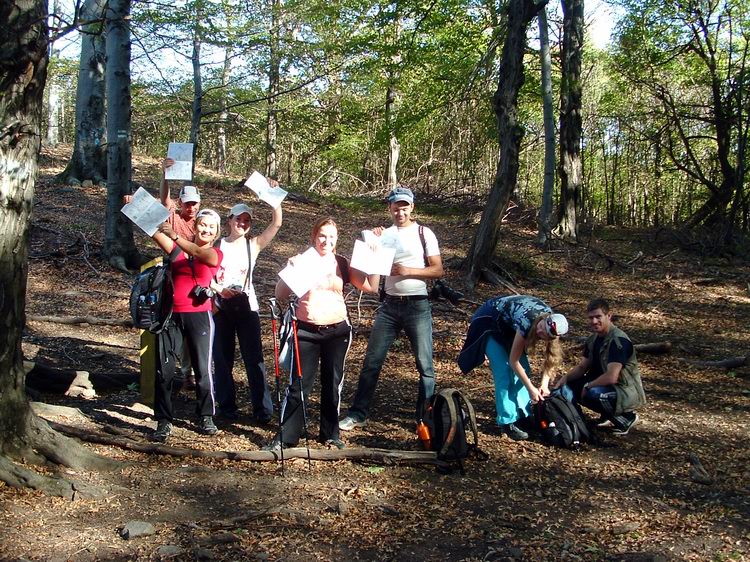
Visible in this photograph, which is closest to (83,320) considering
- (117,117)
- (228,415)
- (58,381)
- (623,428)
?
(58,381)

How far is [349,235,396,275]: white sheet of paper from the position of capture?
491 cm

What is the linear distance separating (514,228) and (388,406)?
37.9 ft

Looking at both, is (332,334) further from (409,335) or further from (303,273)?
(409,335)

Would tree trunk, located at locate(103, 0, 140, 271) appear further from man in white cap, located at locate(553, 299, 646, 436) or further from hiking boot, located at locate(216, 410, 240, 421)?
man in white cap, located at locate(553, 299, 646, 436)

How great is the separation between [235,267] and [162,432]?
1375 mm

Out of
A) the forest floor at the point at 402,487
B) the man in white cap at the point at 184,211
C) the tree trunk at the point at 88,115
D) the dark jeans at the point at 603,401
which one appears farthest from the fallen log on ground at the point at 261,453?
the tree trunk at the point at 88,115

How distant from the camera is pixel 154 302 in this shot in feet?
15.8

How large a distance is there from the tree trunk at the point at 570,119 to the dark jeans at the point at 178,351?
40.5ft

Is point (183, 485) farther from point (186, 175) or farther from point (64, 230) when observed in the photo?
point (64, 230)

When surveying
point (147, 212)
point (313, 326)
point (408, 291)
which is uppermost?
point (147, 212)

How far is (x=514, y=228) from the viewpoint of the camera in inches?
672

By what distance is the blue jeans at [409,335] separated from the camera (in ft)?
17.6

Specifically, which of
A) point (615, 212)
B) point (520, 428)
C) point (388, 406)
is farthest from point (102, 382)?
point (615, 212)

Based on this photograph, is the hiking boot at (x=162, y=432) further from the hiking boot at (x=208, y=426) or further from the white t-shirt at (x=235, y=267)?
the white t-shirt at (x=235, y=267)
